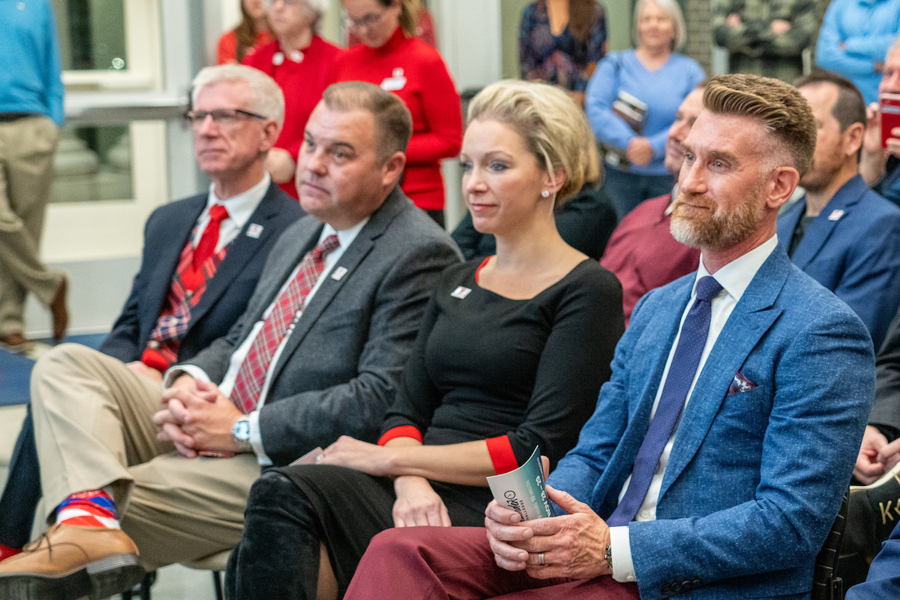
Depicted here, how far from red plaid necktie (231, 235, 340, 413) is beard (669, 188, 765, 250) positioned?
1.23 meters

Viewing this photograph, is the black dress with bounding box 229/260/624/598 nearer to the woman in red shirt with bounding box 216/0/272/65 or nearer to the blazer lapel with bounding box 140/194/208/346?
the blazer lapel with bounding box 140/194/208/346

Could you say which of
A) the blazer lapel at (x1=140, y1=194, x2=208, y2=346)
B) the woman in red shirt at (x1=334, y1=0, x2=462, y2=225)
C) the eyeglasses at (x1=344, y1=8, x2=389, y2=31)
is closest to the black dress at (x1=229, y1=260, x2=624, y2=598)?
the blazer lapel at (x1=140, y1=194, x2=208, y2=346)

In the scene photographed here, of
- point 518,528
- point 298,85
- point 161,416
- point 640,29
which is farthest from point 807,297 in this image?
point 640,29

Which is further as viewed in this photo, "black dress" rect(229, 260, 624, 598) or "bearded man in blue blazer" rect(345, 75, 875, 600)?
"black dress" rect(229, 260, 624, 598)

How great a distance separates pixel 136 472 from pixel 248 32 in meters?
3.20

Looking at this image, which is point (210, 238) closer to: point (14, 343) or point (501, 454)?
point (501, 454)

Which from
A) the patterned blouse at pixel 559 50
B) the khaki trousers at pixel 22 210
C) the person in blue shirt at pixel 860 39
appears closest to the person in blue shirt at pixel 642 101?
the patterned blouse at pixel 559 50

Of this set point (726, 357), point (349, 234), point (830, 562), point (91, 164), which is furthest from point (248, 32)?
point (830, 562)

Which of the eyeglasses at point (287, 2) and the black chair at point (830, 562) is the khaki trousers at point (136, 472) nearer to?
the black chair at point (830, 562)

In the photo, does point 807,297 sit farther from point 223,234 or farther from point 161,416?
point 223,234

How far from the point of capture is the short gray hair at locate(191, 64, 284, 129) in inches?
127

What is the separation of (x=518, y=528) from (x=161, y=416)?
127 centimetres

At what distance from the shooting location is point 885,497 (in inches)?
77.6

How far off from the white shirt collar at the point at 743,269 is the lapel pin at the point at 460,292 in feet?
2.37
